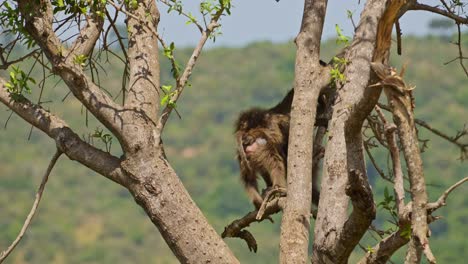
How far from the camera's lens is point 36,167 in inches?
2194

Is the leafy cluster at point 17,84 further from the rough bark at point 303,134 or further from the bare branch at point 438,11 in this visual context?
the bare branch at point 438,11

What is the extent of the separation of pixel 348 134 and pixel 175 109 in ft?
3.83

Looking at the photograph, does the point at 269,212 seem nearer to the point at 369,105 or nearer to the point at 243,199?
the point at 369,105

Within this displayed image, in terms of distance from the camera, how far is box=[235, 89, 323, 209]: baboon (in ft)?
26.6

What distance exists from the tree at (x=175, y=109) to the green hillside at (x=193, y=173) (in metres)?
30.5

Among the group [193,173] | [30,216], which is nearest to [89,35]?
[30,216]

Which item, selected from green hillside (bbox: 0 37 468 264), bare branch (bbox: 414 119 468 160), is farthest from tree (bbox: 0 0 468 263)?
green hillside (bbox: 0 37 468 264)

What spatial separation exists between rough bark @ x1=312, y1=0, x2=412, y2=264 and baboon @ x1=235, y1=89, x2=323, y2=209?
2821mm

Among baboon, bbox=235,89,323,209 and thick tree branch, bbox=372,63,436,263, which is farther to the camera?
baboon, bbox=235,89,323,209

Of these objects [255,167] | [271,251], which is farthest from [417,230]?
[271,251]

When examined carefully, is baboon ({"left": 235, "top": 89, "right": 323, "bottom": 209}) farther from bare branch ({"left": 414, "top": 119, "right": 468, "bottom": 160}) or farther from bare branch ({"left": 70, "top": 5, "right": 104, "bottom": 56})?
bare branch ({"left": 70, "top": 5, "right": 104, "bottom": 56})

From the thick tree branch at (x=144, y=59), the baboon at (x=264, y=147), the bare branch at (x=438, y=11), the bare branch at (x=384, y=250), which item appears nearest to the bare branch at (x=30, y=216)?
the thick tree branch at (x=144, y=59)

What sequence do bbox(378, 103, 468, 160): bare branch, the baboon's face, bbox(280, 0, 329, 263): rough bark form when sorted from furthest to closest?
1. the baboon's face
2. bbox(378, 103, 468, 160): bare branch
3. bbox(280, 0, 329, 263): rough bark

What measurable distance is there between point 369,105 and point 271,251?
40.4 m
